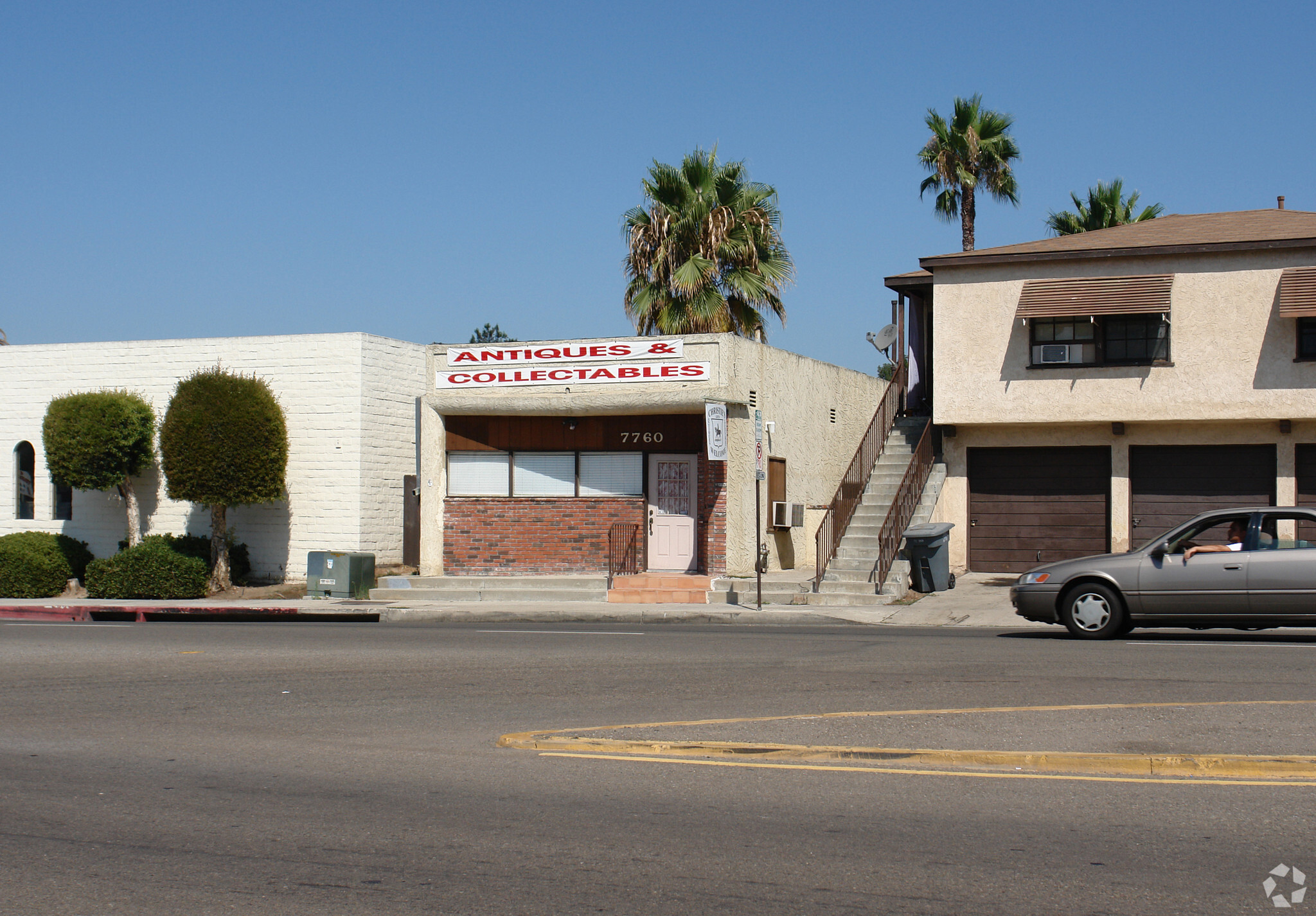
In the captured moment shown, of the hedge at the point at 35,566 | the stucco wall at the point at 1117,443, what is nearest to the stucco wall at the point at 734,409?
the stucco wall at the point at 1117,443

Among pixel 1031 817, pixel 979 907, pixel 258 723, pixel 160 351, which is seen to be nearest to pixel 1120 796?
pixel 1031 817

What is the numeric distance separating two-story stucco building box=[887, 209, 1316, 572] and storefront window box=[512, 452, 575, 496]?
23.0 feet

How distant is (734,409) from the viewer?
23.4m

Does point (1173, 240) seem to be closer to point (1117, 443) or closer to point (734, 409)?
point (1117, 443)

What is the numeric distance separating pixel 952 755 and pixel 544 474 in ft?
57.6

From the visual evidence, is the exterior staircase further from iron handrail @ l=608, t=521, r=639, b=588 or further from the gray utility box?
the gray utility box

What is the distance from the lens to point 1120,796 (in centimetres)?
680

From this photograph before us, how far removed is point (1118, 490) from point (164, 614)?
54.7 feet

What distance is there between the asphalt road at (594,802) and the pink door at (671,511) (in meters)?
11.5

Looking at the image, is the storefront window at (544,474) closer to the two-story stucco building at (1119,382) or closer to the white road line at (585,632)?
the two-story stucco building at (1119,382)

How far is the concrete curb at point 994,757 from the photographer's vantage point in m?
7.21

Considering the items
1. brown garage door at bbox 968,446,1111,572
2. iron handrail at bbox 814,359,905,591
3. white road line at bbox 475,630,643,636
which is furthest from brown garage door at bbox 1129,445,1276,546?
white road line at bbox 475,630,643,636

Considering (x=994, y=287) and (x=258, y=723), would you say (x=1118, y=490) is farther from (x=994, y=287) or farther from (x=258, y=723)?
(x=258, y=723)

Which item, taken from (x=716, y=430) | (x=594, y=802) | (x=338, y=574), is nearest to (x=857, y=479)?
(x=716, y=430)
